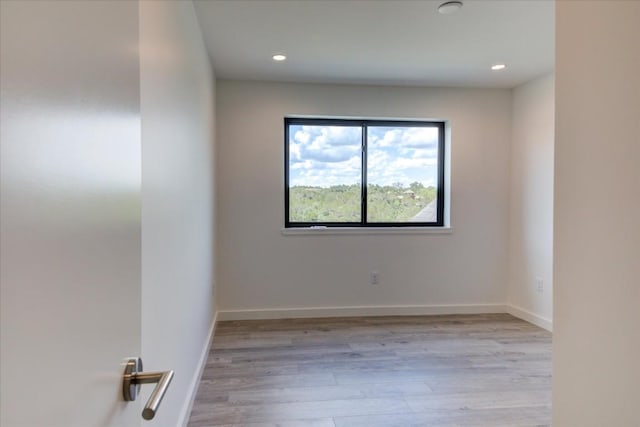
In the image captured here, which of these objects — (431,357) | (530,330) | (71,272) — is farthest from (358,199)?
(71,272)

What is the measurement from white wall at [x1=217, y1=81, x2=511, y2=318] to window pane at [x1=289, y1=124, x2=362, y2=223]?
214 mm

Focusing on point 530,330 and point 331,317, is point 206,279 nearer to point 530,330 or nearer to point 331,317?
point 331,317

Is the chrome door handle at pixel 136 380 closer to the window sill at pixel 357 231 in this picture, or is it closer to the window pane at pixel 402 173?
the window sill at pixel 357 231

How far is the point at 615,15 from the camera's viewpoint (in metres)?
0.97

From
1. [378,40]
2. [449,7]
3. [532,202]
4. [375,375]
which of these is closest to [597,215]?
[449,7]

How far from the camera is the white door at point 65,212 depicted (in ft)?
1.16

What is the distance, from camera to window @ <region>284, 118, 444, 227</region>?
384 cm

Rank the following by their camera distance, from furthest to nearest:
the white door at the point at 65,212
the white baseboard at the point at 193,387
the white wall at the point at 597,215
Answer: the white baseboard at the point at 193,387 → the white wall at the point at 597,215 → the white door at the point at 65,212

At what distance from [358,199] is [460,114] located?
4.73ft

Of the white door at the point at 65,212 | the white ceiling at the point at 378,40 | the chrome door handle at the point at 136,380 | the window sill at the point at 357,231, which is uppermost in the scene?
the white ceiling at the point at 378,40

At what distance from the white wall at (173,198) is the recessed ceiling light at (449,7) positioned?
1.53 meters

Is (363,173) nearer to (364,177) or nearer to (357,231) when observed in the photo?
(364,177)

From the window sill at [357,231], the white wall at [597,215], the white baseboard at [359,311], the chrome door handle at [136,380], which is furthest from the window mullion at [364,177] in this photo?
the chrome door handle at [136,380]

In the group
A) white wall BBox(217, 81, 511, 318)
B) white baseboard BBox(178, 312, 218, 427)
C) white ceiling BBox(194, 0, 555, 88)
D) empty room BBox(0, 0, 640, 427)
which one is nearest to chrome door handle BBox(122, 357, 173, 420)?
empty room BBox(0, 0, 640, 427)
